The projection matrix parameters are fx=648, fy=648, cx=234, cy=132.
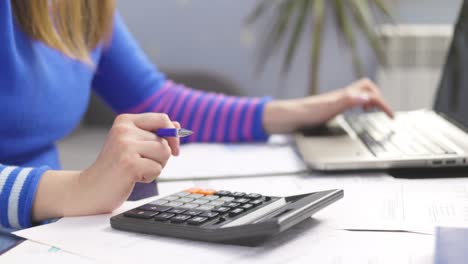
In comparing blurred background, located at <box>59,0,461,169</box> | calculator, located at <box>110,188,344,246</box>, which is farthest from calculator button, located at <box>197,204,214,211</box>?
blurred background, located at <box>59,0,461,169</box>

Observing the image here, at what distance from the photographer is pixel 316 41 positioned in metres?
2.54

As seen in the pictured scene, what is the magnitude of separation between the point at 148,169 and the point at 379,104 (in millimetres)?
601

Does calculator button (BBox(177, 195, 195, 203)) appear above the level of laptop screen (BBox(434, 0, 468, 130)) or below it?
below

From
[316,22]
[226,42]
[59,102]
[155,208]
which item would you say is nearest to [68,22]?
[59,102]

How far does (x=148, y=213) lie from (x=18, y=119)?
0.36m

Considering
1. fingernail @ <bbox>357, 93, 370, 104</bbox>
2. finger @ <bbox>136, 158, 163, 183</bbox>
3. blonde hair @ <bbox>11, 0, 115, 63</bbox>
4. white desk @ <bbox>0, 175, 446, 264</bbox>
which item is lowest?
white desk @ <bbox>0, 175, 446, 264</bbox>

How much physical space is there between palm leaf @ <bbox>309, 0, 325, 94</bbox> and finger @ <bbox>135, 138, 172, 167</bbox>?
1.93 m

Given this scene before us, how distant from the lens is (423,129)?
3.32ft

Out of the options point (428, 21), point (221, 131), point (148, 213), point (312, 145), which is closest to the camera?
point (148, 213)

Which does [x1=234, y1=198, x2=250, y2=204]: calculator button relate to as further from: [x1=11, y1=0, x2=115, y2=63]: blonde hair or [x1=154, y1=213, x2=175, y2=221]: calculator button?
[x1=11, y1=0, x2=115, y2=63]: blonde hair

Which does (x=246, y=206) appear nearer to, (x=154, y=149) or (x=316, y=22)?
(x=154, y=149)

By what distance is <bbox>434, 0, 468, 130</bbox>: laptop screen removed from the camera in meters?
1.02

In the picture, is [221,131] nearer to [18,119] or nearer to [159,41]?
[18,119]

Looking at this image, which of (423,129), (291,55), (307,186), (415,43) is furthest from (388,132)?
(415,43)
